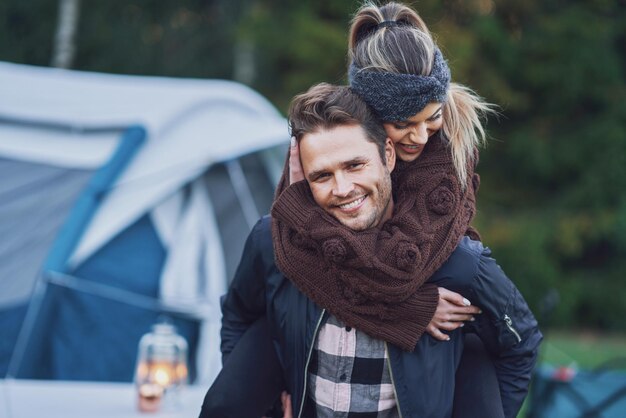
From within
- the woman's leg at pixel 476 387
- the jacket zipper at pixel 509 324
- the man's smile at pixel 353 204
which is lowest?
the woman's leg at pixel 476 387

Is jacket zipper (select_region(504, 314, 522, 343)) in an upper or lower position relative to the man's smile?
lower

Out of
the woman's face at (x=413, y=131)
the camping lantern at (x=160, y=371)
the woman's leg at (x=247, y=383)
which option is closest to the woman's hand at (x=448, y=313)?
the woman's face at (x=413, y=131)

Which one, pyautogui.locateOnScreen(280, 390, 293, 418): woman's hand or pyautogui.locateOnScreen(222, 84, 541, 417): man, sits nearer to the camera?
pyautogui.locateOnScreen(222, 84, 541, 417): man

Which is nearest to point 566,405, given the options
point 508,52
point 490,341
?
point 490,341

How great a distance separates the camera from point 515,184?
11.1 meters

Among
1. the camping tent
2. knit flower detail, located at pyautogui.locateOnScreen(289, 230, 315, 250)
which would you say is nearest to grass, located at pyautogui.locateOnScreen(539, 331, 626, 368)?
the camping tent

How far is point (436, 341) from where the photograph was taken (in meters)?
2.11

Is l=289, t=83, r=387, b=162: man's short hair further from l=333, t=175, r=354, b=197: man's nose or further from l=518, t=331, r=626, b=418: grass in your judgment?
l=518, t=331, r=626, b=418: grass

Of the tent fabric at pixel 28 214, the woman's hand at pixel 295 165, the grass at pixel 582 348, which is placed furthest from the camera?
the grass at pixel 582 348

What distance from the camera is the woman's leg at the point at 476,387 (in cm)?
212

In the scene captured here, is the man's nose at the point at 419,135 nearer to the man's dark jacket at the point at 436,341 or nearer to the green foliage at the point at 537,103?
the man's dark jacket at the point at 436,341

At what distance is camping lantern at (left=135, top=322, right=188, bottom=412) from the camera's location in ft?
10.9

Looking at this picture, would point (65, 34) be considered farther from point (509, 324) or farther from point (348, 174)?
point (509, 324)

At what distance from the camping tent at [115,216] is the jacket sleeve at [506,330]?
265cm
